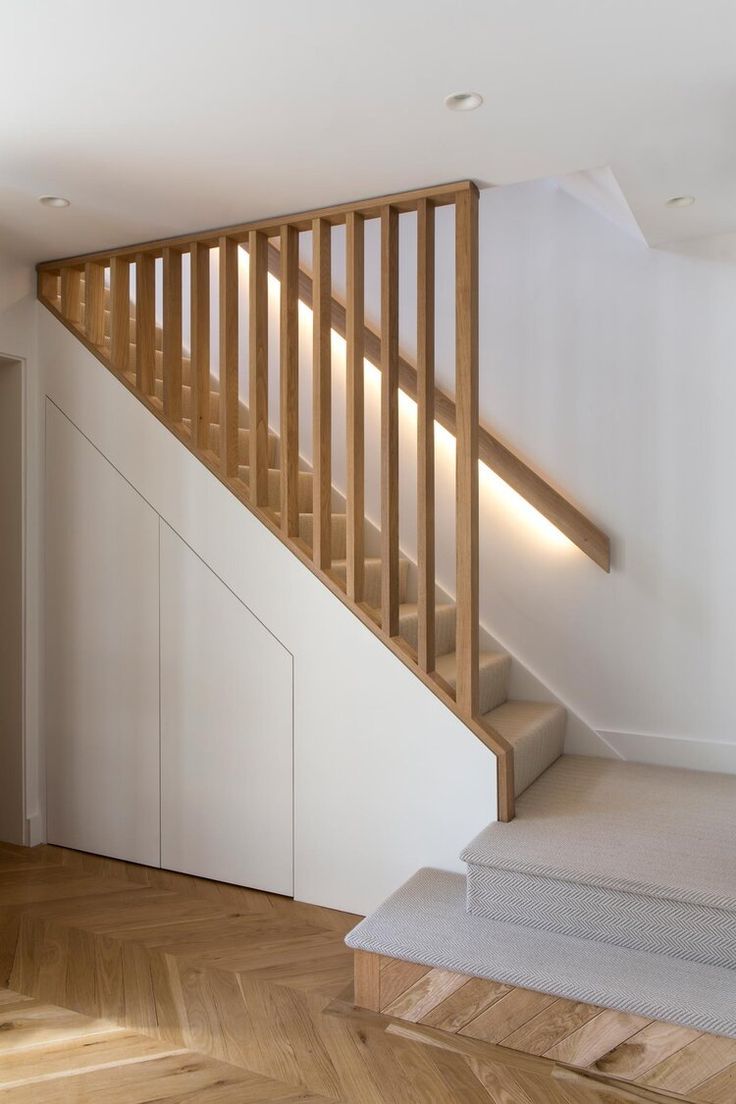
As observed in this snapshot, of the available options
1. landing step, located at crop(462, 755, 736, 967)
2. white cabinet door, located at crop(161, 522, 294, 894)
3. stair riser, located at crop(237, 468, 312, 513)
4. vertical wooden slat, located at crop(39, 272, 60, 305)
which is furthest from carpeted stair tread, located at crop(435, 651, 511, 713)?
vertical wooden slat, located at crop(39, 272, 60, 305)

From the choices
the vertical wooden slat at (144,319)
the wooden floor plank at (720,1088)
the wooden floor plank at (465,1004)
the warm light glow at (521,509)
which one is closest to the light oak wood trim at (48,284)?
the vertical wooden slat at (144,319)

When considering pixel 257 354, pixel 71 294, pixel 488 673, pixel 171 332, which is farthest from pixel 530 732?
pixel 71 294

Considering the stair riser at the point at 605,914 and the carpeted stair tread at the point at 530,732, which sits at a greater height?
the carpeted stair tread at the point at 530,732

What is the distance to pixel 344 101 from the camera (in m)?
2.13

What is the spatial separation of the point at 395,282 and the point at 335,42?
3.16ft

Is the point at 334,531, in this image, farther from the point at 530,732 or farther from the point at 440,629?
the point at 530,732

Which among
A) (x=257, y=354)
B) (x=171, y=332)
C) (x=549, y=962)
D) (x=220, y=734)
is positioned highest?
(x=171, y=332)

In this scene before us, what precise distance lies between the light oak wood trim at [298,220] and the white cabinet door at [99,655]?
0.65m

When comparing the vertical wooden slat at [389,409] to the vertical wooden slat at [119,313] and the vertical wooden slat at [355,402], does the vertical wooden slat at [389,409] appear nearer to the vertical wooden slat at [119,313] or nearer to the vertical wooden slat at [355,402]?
the vertical wooden slat at [355,402]

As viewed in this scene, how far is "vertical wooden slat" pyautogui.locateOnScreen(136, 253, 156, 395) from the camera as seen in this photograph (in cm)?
326

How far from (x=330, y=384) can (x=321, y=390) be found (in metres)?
0.06

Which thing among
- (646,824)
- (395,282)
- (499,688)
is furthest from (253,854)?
(395,282)

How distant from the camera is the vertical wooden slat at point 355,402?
111 inches

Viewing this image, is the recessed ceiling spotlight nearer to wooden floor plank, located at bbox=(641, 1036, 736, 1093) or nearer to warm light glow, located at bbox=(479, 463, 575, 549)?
warm light glow, located at bbox=(479, 463, 575, 549)
